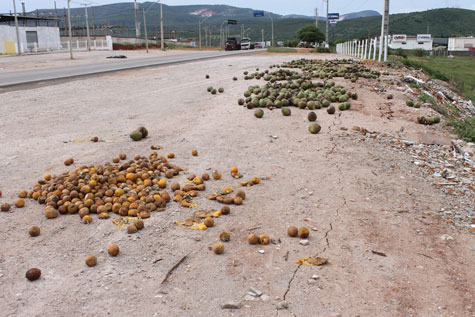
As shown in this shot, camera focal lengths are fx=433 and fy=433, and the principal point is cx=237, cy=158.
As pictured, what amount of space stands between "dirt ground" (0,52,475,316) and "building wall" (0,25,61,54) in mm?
52218

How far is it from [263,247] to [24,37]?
6247 centimetres

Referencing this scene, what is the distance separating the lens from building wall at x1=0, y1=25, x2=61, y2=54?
52.9 metres

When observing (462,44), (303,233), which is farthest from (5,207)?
(462,44)

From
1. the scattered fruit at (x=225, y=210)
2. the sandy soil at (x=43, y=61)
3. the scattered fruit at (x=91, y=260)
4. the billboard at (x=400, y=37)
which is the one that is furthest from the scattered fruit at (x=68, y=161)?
the billboard at (x=400, y=37)

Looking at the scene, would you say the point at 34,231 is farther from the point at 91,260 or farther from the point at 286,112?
the point at 286,112

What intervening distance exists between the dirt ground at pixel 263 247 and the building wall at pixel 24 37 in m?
52.2

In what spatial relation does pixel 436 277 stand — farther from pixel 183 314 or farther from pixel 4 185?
pixel 4 185

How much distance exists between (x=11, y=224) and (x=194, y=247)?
1967mm

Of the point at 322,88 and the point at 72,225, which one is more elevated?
the point at 322,88

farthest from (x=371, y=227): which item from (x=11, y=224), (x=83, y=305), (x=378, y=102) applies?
(x=378, y=102)

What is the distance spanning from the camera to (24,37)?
57062 millimetres

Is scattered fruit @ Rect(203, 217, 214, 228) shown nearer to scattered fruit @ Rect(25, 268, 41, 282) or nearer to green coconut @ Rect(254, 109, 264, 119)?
scattered fruit @ Rect(25, 268, 41, 282)

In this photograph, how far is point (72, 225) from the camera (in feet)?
14.3

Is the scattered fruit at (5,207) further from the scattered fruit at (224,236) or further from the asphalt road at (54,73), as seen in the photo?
the asphalt road at (54,73)
